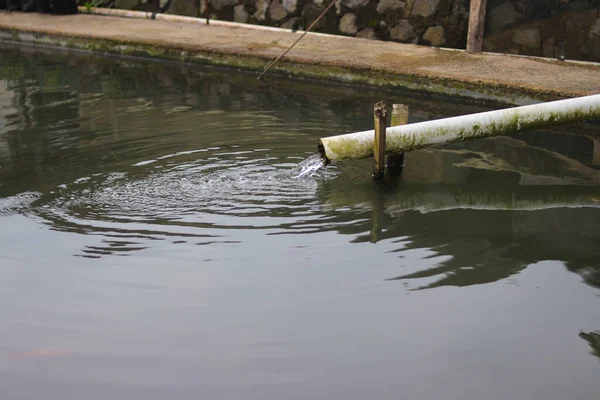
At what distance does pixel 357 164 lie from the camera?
5988 mm

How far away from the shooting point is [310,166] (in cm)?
555

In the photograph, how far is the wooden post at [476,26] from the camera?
8.94 meters

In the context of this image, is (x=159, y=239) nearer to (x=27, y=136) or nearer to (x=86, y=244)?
(x=86, y=244)

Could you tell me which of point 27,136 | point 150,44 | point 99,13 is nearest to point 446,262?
point 27,136

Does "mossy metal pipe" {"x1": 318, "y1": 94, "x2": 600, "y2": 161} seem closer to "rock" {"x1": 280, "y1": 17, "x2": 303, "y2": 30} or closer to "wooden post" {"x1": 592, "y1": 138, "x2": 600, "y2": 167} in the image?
"wooden post" {"x1": 592, "y1": 138, "x2": 600, "y2": 167}

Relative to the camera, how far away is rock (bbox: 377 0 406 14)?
987 cm

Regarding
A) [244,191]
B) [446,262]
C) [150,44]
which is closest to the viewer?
[446,262]

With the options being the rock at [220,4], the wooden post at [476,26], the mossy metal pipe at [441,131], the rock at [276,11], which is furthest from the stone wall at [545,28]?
the rock at [220,4]

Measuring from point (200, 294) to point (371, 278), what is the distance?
87 cm

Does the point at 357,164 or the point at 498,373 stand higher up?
the point at 357,164

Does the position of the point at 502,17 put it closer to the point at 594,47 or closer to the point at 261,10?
the point at 594,47

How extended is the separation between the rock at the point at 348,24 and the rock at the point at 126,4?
3628 mm

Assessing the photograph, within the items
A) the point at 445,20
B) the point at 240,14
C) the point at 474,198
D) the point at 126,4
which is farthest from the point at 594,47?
the point at 126,4

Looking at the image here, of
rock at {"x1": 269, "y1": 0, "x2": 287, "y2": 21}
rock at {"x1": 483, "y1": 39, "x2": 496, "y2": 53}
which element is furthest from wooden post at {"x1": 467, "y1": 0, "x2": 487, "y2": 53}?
rock at {"x1": 269, "y1": 0, "x2": 287, "y2": 21}
